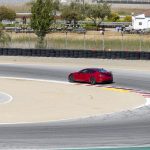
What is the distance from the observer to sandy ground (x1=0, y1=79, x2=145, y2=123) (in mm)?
24797

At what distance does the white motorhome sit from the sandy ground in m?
67.6

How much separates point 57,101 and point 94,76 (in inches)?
302

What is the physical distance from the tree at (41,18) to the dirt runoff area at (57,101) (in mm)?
24645

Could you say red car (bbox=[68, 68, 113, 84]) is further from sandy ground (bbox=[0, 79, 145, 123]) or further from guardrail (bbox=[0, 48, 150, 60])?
guardrail (bbox=[0, 48, 150, 60])

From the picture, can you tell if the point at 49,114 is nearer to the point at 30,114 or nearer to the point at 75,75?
the point at 30,114

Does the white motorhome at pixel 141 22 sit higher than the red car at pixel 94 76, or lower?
higher

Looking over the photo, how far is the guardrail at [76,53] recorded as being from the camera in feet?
155

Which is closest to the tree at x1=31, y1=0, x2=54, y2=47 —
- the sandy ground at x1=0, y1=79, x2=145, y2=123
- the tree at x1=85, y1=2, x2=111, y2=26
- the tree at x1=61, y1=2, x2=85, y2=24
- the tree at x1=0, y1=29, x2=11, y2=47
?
the tree at x1=0, y1=29, x2=11, y2=47

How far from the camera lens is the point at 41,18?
63.8 m

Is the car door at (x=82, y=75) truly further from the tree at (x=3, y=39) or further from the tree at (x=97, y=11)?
the tree at (x=97, y=11)

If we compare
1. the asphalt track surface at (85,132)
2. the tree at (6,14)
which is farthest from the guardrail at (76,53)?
the tree at (6,14)

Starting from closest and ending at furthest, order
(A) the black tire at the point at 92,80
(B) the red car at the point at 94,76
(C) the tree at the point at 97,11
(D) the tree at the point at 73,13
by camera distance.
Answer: (B) the red car at the point at 94,76 → (A) the black tire at the point at 92,80 → (C) the tree at the point at 97,11 → (D) the tree at the point at 73,13

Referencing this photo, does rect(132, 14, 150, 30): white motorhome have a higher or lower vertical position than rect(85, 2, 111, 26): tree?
lower

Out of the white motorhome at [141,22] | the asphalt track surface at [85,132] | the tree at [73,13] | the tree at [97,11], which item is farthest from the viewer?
the tree at [73,13]
